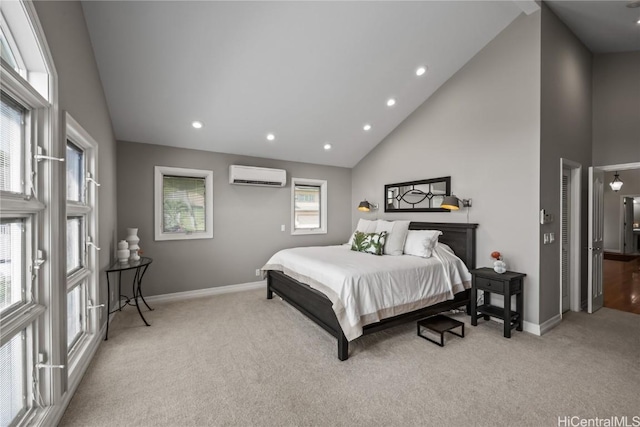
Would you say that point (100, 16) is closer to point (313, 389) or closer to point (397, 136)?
point (313, 389)

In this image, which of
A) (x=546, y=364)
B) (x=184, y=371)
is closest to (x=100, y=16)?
(x=184, y=371)

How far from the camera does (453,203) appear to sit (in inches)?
147

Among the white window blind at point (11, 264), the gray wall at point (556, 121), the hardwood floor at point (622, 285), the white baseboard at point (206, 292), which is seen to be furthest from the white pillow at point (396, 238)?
the white window blind at point (11, 264)

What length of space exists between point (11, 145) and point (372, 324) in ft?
9.82

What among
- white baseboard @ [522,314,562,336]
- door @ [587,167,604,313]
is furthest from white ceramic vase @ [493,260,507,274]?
door @ [587,167,604,313]

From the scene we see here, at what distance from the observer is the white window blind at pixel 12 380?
148 centimetres

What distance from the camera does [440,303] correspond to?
3.36m

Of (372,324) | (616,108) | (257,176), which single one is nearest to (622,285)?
(616,108)

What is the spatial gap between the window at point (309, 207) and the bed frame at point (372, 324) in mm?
1518

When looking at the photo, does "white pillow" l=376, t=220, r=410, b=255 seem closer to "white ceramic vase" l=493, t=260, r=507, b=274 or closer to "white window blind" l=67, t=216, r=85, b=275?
"white ceramic vase" l=493, t=260, r=507, b=274

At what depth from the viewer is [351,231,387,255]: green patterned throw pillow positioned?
3877mm

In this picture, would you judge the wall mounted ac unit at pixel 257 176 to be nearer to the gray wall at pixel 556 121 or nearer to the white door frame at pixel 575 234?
the gray wall at pixel 556 121

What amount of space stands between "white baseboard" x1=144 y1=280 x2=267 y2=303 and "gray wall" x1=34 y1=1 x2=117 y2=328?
1.09 meters

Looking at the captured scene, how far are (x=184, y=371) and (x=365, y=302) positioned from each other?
1.72 metres
